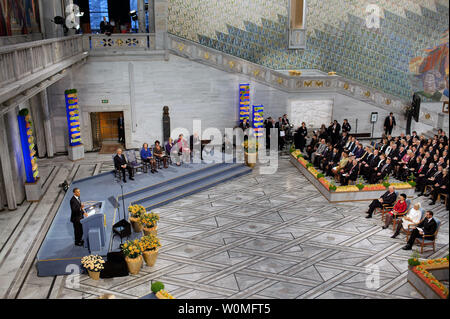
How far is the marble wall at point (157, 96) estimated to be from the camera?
16.1 metres

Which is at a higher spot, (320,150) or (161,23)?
(161,23)

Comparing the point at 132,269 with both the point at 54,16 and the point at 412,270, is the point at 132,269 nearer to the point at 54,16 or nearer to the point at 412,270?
the point at 412,270

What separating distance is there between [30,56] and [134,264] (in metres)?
5.05

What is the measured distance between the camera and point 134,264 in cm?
852

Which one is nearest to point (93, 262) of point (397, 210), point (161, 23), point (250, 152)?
point (397, 210)

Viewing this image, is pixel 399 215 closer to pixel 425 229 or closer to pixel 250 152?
pixel 425 229

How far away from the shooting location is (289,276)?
28.3 feet

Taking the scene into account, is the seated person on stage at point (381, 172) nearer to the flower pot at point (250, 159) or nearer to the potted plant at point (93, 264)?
the flower pot at point (250, 159)

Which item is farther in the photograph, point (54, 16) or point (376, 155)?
point (54, 16)

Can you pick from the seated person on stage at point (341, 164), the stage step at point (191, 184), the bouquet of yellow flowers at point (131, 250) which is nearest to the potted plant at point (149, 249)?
the bouquet of yellow flowers at point (131, 250)

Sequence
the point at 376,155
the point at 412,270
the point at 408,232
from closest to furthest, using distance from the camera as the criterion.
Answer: the point at 412,270, the point at 408,232, the point at 376,155

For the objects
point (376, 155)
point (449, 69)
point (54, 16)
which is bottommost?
point (376, 155)

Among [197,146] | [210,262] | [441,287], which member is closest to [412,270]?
[441,287]
